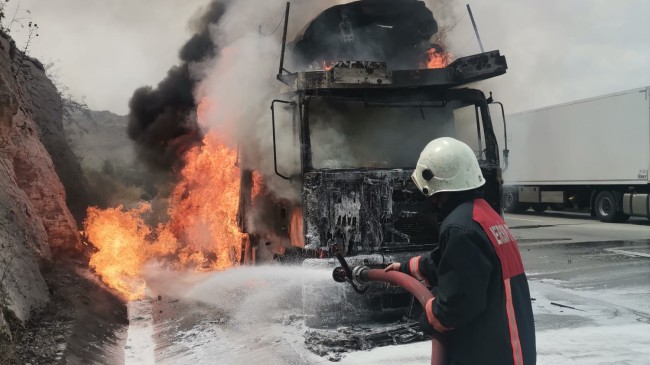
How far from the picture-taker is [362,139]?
5871 millimetres

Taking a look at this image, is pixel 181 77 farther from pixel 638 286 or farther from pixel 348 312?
pixel 638 286

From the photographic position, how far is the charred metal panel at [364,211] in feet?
17.1

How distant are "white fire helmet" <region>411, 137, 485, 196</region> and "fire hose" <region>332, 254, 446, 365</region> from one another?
0.50 meters

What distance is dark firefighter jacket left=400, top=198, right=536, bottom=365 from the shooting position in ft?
6.86

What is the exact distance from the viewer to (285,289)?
20.4 ft

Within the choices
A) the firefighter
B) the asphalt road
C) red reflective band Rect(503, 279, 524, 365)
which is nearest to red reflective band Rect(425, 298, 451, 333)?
the firefighter

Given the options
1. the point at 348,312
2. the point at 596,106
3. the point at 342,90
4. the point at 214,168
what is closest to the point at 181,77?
the point at 214,168

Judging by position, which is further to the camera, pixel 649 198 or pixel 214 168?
pixel 649 198

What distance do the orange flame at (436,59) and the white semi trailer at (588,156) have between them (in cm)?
952

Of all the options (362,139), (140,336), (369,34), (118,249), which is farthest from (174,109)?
(362,139)

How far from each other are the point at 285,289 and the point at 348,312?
48.9 inches

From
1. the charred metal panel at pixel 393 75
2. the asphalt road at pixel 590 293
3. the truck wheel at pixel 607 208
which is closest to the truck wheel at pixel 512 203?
the truck wheel at pixel 607 208

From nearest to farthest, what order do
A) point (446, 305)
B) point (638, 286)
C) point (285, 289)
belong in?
point (446, 305) < point (285, 289) < point (638, 286)

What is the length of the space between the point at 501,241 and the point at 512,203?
20.9 meters
